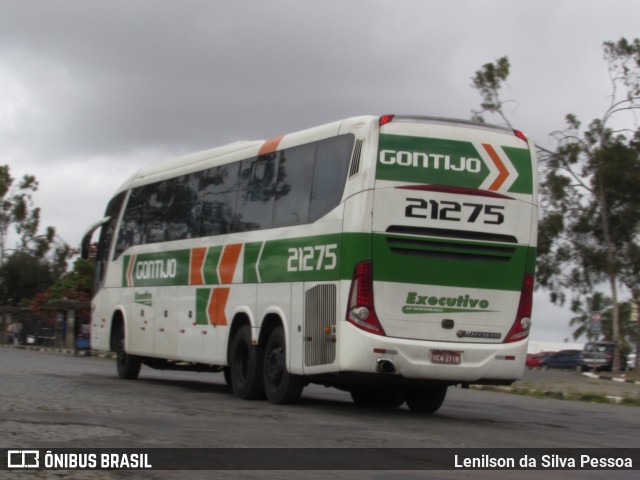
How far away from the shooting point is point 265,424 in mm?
→ 12320

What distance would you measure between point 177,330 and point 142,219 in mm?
3040

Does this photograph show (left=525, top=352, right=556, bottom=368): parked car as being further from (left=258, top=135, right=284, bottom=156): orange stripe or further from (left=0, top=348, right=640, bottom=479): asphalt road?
(left=258, top=135, right=284, bottom=156): orange stripe

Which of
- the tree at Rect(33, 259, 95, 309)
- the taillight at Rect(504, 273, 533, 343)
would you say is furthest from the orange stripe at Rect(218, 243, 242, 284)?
the tree at Rect(33, 259, 95, 309)

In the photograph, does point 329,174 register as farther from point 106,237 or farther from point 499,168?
point 106,237

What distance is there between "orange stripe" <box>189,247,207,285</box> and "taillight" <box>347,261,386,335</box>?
5.14m

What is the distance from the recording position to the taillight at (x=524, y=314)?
1463cm

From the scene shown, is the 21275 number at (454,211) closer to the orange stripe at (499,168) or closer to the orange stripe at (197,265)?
the orange stripe at (499,168)

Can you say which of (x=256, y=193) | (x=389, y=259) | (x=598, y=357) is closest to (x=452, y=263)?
(x=389, y=259)

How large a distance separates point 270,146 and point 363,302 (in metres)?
3.93

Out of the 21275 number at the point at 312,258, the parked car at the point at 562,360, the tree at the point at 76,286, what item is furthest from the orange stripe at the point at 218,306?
the parked car at the point at 562,360

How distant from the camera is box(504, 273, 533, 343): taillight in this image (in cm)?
1463

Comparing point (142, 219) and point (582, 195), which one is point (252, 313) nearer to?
point (142, 219)

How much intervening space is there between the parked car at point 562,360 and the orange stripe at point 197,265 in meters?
51.2

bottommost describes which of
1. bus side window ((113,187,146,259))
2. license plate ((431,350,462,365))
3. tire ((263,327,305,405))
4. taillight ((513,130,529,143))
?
tire ((263,327,305,405))
